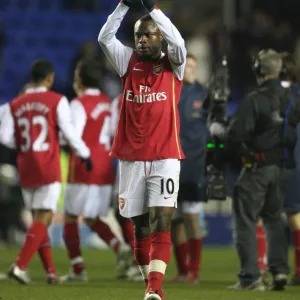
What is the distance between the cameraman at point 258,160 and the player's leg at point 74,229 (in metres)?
1.92

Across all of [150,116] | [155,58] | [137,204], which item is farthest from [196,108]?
[137,204]

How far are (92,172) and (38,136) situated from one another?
45.3 inches

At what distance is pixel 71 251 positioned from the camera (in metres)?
10.7

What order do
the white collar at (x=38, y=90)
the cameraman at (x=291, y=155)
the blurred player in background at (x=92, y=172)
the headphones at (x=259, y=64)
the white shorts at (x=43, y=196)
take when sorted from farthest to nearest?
the blurred player in background at (x=92, y=172)
the white collar at (x=38, y=90)
the white shorts at (x=43, y=196)
the cameraman at (x=291, y=155)
the headphones at (x=259, y=64)

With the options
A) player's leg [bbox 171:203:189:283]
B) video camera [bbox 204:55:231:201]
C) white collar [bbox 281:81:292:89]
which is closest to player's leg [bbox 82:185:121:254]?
player's leg [bbox 171:203:189:283]

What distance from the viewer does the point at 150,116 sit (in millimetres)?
7711

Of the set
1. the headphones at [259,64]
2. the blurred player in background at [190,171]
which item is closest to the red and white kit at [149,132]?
the headphones at [259,64]

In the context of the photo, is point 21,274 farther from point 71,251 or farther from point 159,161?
point 159,161

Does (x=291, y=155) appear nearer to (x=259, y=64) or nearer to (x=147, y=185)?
(x=259, y=64)

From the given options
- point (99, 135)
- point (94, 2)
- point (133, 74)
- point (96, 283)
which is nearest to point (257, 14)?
point (94, 2)

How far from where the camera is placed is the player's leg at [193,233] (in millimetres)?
10438

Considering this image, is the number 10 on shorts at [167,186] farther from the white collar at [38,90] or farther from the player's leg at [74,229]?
the player's leg at [74,229]

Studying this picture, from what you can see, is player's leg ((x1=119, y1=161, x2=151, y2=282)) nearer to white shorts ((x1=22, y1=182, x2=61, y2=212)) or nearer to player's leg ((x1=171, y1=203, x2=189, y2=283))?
white shorts ((x1=22, y1=182, x2=61, y2=212))

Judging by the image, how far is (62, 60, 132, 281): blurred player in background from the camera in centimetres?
1077
